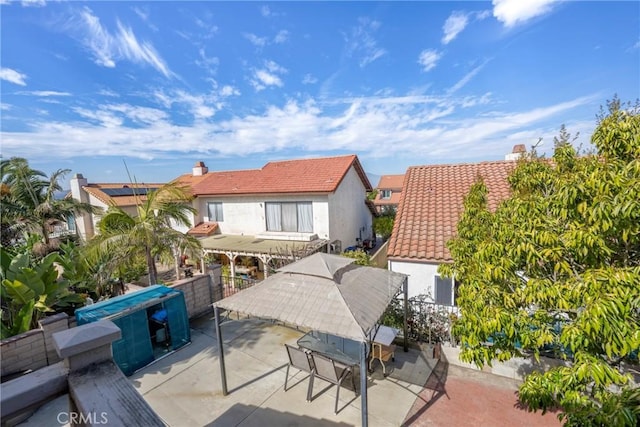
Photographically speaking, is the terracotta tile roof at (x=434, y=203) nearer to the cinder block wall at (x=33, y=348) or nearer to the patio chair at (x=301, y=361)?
the patio chair at (x=301, y=361)

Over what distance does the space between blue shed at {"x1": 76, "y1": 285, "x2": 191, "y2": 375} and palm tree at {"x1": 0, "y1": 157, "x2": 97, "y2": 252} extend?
12689 millimetres

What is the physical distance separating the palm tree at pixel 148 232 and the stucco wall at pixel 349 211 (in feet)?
32.6

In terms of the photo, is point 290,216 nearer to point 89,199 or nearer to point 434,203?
point 434,203

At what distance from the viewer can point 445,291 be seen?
11406 millimetres

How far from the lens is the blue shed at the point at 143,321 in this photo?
27.6 feet

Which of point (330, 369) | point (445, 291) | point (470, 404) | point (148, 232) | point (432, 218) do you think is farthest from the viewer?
point (432, 218)

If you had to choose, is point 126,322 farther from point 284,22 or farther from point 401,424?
point 284,22

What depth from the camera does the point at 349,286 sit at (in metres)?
A: 7.09

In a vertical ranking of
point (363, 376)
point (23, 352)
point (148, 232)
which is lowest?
point (23, 352)

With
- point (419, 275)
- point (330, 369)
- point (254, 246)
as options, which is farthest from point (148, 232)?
point (419, 275)

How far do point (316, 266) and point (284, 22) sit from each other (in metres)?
12.9

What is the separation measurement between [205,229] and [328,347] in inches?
706

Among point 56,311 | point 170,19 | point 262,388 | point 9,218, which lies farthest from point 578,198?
point 9,218

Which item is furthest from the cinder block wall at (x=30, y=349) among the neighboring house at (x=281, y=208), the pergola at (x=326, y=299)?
the neighboring house at (x=281, y=208)
